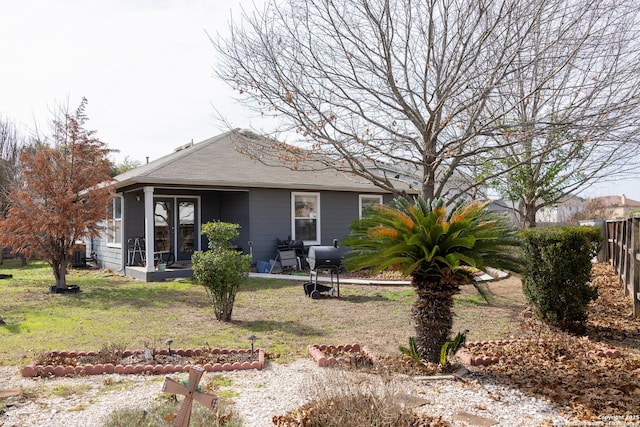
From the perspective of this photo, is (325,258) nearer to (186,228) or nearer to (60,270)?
(60,270)

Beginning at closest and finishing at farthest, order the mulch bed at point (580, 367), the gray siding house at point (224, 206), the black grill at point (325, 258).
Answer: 1. the mulch bed at point (580, 367)
2. the black grill at point (325, 258)
3. the gray siding house at point (224, 206)

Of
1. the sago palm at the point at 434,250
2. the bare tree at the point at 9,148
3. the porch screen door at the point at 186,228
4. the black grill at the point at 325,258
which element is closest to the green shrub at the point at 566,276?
the sago palm at the point at 434,250

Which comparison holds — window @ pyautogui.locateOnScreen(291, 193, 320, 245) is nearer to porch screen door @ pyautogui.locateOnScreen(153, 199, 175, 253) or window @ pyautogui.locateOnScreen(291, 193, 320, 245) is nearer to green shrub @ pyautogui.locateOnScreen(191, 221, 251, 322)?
porch screen door @ pyautogui.locateOnScreen(153, 199, 175, 253)

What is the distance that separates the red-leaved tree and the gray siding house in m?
1.61

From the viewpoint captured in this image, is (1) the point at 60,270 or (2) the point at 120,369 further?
(1) the point at 60,270

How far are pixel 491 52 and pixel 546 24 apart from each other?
1.00 m

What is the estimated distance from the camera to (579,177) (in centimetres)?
1228

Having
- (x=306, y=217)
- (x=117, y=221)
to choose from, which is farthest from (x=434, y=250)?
(x=117, y=221)

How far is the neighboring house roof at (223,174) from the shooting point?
12.9 meters

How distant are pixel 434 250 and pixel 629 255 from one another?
6.27 metres

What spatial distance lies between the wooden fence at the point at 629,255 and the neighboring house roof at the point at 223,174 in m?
6.01

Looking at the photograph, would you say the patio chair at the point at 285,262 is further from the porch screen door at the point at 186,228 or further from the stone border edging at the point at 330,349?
the stone border edging at the point at 330,349

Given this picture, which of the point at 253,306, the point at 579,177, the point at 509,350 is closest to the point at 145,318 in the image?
the point at 253,306

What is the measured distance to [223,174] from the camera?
1399 centimetres
